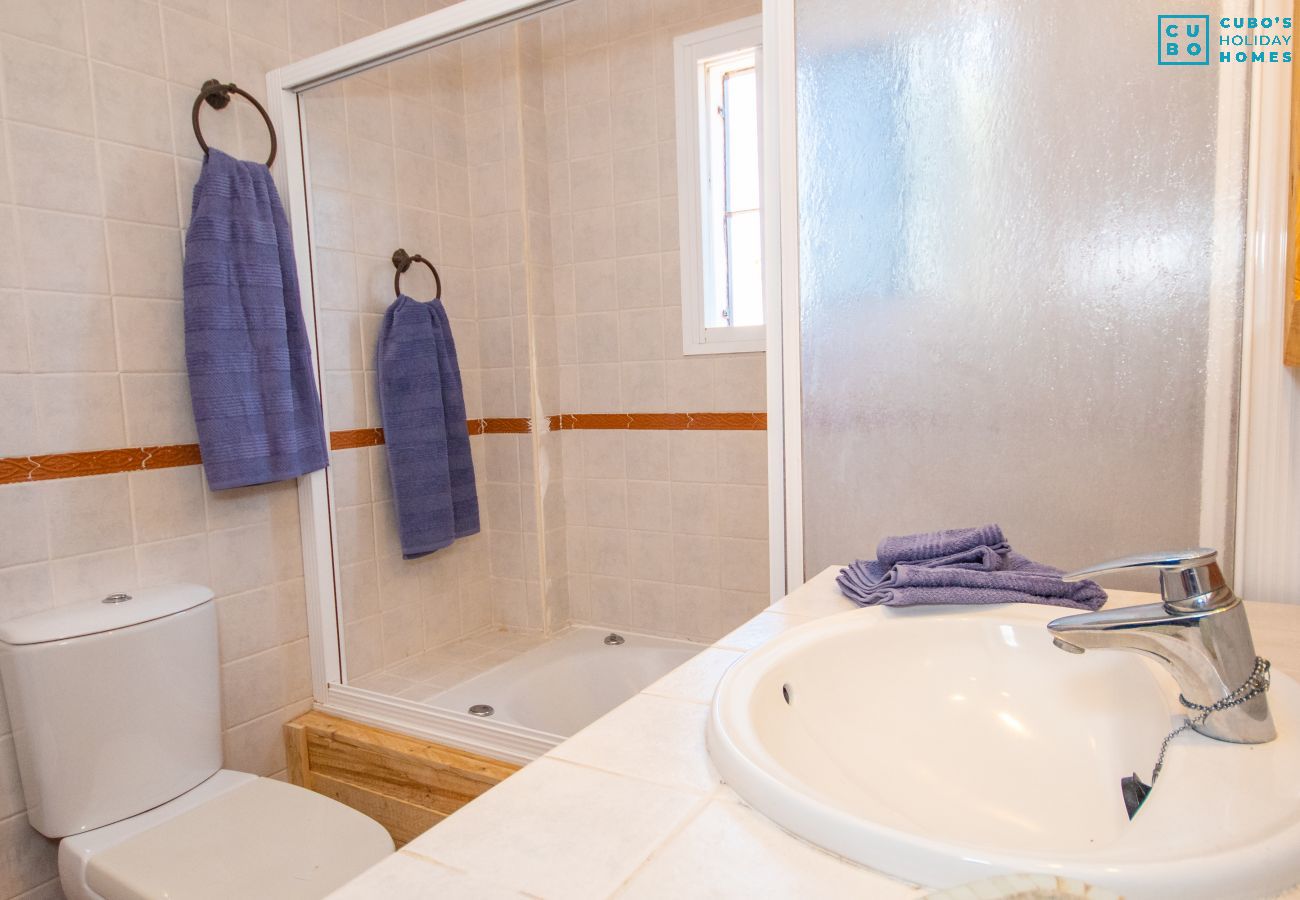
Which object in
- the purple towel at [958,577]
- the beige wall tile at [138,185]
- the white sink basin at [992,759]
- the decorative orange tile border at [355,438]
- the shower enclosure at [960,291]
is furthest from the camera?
the decorative orange tile border at [355,438]

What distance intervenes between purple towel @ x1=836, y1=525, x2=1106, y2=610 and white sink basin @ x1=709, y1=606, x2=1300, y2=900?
0.03 meters

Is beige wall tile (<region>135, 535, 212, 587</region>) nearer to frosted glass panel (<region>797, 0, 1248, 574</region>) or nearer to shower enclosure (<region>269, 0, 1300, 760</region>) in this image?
shower enclosure (<region>269, 0, 1300, 760</region>)

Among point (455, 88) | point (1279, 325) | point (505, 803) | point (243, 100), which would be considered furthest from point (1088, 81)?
point (455, 88)

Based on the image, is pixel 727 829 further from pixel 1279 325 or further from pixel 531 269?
pixel 531 269

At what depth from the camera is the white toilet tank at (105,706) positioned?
4.65ft

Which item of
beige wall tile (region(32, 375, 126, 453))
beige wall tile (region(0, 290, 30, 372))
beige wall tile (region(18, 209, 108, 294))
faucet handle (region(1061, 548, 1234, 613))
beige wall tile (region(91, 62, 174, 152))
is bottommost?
faucet handle (region(1061, 548, 1234, 613))

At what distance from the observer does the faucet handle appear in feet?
1.96

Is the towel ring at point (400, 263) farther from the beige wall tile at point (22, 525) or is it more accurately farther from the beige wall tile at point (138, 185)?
the beige wall tile at point (22, 525)

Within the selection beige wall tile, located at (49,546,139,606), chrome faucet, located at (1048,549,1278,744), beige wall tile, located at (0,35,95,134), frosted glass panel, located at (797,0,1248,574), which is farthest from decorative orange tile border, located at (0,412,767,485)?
chrome faucet, located at (1048,549,1278,744)

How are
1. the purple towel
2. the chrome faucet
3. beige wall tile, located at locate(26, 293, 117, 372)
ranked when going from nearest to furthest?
the chrome faucet
the purple towel
beige wall tile, located at locate(26, 293, 117, 372)

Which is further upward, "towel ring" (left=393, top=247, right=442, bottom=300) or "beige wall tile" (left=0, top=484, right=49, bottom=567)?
"towel ring" (left=393, top=247, right=442, bottom=300)

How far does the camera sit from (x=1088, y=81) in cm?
107

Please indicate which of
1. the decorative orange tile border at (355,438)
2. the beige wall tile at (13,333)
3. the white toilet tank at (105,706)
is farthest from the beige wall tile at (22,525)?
the decorative orange tile border at (355,438)

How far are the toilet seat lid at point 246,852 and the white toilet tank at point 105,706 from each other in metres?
0.11
